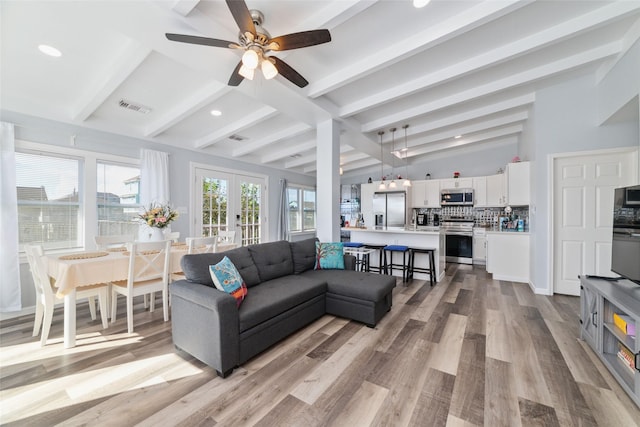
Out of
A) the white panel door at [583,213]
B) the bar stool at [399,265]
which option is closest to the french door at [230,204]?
the bar stool at [399,265]

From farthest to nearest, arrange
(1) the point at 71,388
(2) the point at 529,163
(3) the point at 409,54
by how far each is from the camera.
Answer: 1. (2) the point at 529,163
2. (3) the point at 409,54
3. (1) the point at 71,388

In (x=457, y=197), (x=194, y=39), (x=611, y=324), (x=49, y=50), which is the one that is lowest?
(x=611, y=324)

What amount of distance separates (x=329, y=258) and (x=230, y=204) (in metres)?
3.10

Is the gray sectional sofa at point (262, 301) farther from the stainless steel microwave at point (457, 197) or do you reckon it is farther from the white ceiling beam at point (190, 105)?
the stainless steel microwave at point (457, 197)

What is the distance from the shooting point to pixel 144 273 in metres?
2.77

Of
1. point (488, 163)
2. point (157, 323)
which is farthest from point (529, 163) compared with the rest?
point (157, 323)

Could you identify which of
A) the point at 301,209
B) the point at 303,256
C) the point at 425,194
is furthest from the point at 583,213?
the point at 301,209

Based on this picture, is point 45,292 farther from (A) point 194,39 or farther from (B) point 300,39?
(B) point 300,39

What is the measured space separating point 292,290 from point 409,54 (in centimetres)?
263

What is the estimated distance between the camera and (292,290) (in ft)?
8.36

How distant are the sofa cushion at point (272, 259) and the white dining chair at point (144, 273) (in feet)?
3.18

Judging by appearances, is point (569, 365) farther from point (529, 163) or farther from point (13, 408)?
point (13, 408)

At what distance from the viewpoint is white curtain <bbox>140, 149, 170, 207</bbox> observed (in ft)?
13.6

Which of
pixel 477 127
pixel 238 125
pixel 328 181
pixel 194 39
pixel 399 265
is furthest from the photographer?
pixel 477 127
